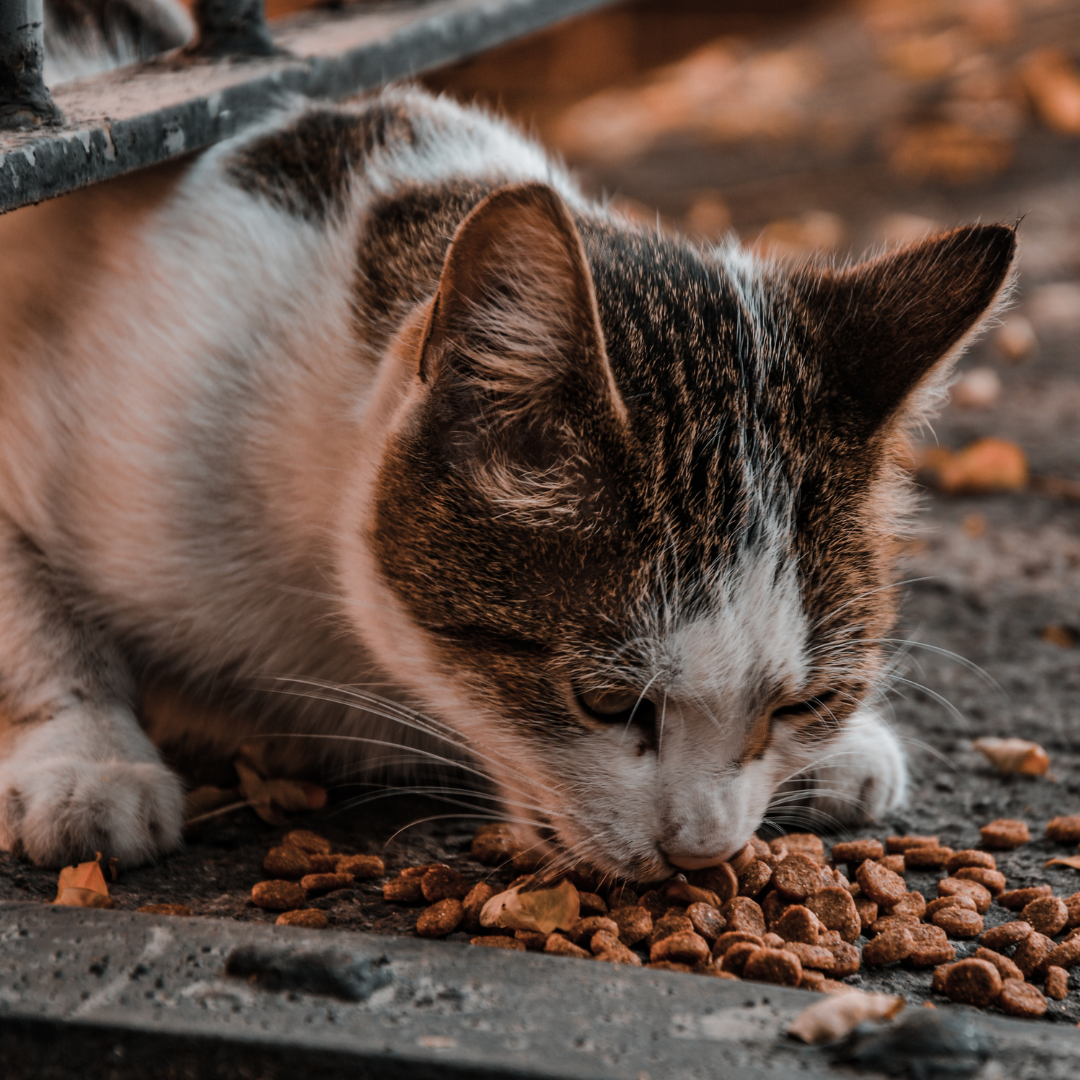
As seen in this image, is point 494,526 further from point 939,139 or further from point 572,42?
point 572,42

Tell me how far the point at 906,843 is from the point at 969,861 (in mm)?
90

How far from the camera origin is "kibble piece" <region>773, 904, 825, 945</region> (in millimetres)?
1436

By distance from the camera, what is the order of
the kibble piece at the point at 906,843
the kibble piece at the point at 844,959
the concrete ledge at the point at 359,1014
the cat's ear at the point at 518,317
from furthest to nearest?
the kibble piece at the point at 906,843 → the kibble piece at the point at 844,959 → the cat's ear at the point at 518,317 → the concrete ledge at the point at 359,1014

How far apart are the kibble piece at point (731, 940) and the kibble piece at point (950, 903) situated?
10.9 inches

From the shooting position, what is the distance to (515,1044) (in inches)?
42.6

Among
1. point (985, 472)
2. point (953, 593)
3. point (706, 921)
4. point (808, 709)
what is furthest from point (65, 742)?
point (985, 472)

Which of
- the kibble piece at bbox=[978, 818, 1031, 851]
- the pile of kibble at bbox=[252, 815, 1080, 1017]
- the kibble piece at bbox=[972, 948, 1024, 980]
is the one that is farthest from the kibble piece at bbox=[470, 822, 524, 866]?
the kibble piece at bbox=[978, 818, 1031, 851]

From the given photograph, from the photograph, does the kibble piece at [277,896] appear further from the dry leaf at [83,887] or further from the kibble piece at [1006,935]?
the kibble piece at [1006,935]

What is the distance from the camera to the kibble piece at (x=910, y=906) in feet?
5.03

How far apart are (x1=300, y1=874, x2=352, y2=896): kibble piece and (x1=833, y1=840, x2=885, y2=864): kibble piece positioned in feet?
2.16

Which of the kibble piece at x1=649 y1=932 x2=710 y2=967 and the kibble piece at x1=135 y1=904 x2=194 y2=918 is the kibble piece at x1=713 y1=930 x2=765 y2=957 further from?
the kibble piece at x1=135 y1=904 x2=194 y2=918

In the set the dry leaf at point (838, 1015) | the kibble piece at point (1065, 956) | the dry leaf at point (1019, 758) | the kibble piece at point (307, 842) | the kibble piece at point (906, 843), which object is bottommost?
the dry leaf at point (1019, 758)

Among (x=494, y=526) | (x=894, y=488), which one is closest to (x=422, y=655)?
(x=494, y=526)

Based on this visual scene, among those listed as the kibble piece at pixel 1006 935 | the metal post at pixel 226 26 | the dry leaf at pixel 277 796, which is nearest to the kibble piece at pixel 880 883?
the kibble piece at pixel 1006 935
